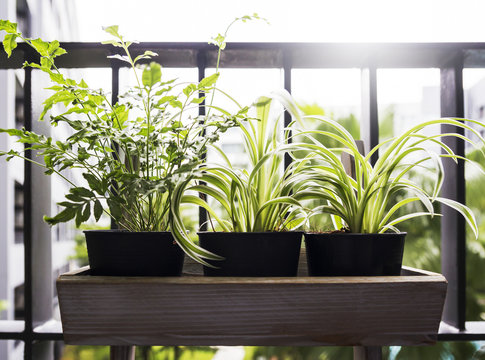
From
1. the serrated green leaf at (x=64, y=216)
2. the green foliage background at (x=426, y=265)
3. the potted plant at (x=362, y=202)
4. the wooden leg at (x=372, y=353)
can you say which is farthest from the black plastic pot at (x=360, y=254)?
the green foliage background at (x=426, y=265)

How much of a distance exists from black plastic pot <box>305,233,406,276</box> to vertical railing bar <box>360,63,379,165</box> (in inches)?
12.0

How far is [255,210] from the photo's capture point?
64 cm

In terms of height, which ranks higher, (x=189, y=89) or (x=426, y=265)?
(x=189, y=89)

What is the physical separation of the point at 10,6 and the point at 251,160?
582 inches

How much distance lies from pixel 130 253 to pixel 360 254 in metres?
0.32

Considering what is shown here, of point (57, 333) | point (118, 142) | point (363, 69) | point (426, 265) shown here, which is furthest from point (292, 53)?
point (426, 265)

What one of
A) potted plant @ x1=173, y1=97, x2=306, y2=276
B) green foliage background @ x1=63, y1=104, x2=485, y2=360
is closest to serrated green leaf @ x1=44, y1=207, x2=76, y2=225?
potted plant @ x1=173, y1=97, x2=306, y2=276

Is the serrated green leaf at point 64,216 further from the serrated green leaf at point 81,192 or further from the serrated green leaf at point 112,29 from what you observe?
the serrated green leaf at point 112,29

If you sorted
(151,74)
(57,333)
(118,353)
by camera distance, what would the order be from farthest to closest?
(57,333), (118,353), (151,74)

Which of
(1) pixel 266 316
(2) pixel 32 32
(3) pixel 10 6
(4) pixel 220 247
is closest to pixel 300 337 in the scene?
(1) pixel 266 316

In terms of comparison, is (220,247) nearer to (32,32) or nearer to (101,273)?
(101,273)

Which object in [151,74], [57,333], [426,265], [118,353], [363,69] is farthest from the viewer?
[426,265]

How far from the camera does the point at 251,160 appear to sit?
0.68m

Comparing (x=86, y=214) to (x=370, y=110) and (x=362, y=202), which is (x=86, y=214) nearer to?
(x=362, y=202)
